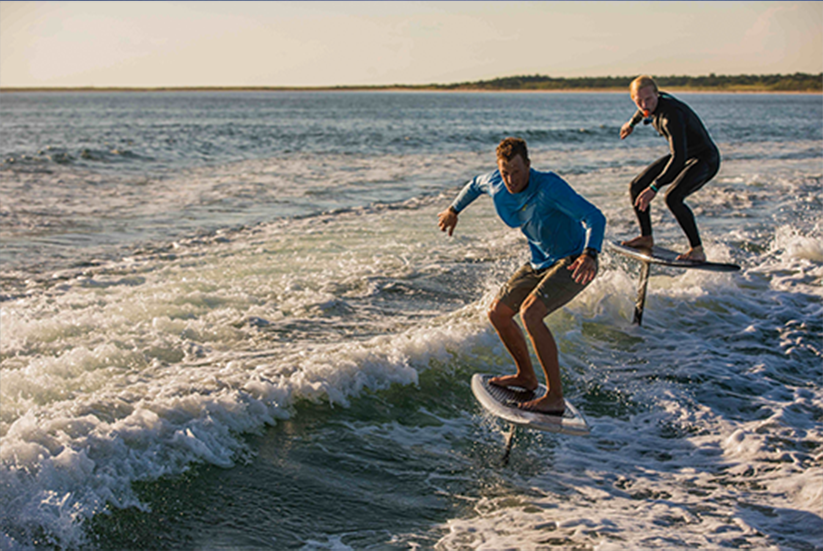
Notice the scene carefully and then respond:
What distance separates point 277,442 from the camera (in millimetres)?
6035

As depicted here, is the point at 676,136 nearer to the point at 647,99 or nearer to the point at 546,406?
the point at 647,99

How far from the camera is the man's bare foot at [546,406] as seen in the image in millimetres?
5309

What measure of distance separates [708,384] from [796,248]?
21.1 feet

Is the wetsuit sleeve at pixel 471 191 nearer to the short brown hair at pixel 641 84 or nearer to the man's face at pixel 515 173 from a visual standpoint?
the man's face at pixel 515 173

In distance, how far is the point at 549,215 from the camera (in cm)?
525

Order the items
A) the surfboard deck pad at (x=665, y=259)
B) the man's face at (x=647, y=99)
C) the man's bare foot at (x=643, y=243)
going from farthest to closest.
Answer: the man's bare foot at (x=643, y=243), the surfboard deck pad at (x=665, y=259), the man's face at (x=647, y=99)

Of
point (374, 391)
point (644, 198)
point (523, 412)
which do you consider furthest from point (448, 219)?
point (644, 198)

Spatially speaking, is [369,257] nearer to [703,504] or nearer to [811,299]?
[811,299]

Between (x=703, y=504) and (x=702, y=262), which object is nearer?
(x=703, y=504)

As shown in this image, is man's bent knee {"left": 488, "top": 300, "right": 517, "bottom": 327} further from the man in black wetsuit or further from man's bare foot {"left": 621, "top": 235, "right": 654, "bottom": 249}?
man's bare foot {"left": 621, "top": 235, "right": 654, "bottom": 249}

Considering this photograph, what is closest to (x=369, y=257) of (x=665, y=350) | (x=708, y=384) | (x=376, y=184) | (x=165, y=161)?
(x=665, y=350)

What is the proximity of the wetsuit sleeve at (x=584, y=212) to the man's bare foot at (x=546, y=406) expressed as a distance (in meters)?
1.21

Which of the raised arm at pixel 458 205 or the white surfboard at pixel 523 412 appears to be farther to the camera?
the raised arm at pixel 458 205

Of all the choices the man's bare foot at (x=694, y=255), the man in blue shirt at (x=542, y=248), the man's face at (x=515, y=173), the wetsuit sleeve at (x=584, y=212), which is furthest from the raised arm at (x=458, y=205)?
the man's bare foot at (x=694, y=255)
